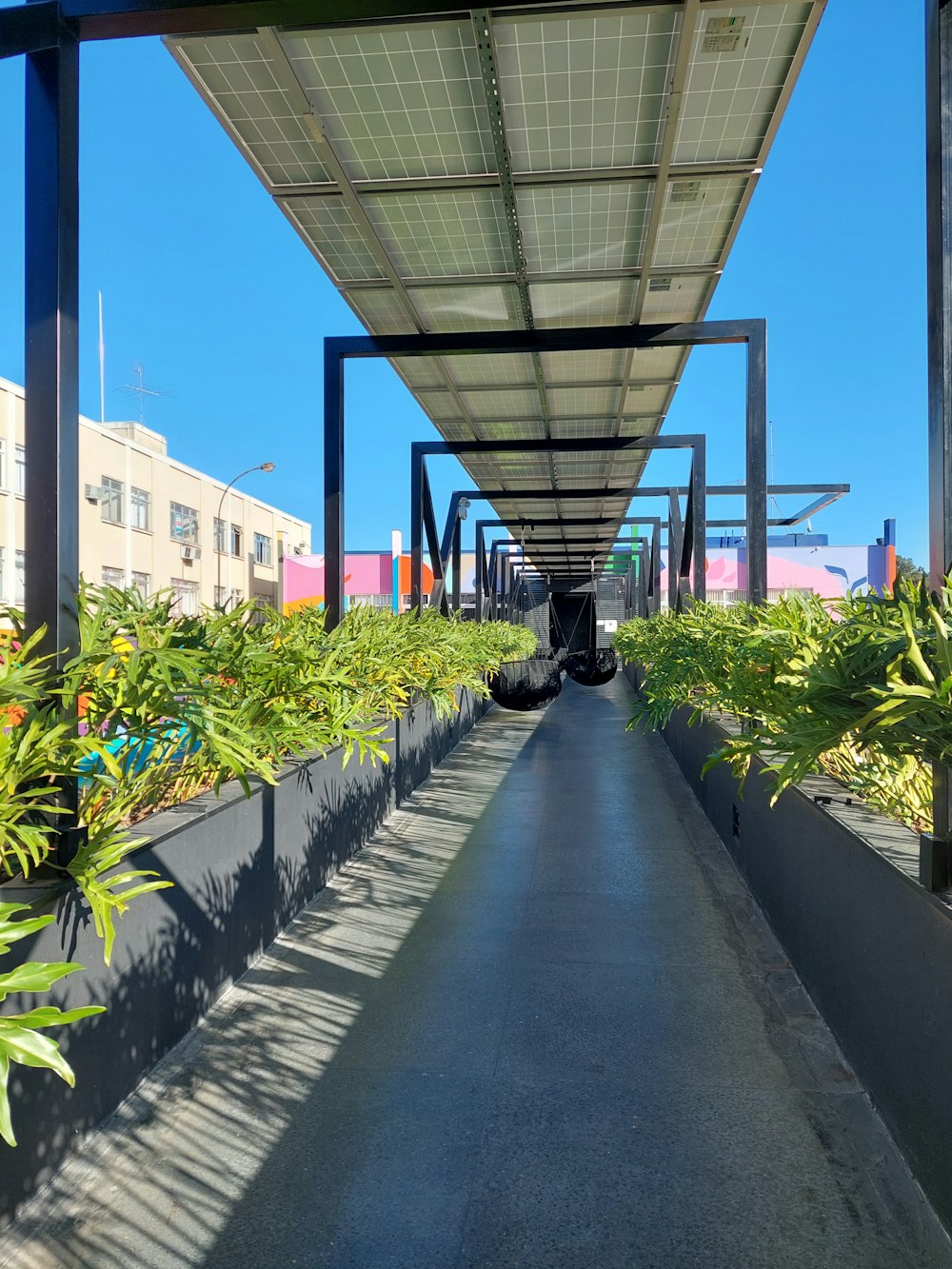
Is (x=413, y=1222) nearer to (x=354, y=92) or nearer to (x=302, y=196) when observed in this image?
(x=354, y=92)

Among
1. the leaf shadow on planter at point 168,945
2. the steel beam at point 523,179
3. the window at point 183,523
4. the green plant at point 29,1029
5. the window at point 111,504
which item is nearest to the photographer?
the green plant at point 29,1029

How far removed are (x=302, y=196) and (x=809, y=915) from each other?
4875 mm

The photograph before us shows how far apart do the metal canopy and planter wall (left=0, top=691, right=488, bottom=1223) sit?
2.96 metres

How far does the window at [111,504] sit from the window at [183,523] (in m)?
3.95

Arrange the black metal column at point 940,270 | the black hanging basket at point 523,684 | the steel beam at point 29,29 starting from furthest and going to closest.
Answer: the black hanging basket at point 523,684
the steel beam at point 29,29
the black metal column at point 940,270

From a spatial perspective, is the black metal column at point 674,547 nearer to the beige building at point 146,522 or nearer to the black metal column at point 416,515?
the black metal column at point 416,515

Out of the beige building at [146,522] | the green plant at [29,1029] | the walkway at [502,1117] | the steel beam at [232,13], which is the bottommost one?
the walkway at [502,1117]

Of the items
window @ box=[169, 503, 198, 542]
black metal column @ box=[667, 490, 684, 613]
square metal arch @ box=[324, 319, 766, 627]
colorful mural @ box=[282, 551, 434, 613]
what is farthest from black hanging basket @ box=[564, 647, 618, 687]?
window @ box=[169, 503, 198, 542]

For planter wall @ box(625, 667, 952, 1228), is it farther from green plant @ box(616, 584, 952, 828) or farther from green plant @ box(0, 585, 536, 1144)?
green plant @ box(0, 585, 536, 1144)

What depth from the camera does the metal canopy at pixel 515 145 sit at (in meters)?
3.96

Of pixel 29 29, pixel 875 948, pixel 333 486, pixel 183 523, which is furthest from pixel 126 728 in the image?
pixel 183 523

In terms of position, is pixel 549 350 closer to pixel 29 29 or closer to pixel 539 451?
pixel 539 451

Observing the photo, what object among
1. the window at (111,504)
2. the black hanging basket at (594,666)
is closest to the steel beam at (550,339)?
the black hanging basket at (594,666)

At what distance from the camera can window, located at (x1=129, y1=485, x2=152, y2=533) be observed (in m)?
33.4
